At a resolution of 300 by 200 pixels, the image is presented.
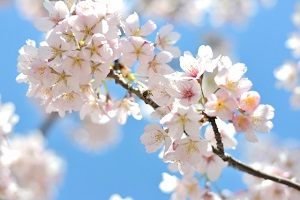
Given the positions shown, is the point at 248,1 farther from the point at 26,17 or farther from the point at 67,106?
the point at 67,106

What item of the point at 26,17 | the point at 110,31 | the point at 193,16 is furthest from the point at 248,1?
the point at 110,31

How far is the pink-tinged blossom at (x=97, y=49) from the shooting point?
170 cm

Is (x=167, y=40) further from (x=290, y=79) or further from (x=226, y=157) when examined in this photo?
(x=290, y=79)

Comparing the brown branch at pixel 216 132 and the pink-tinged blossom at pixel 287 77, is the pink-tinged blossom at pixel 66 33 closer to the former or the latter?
the brown branch at pixel 216 132

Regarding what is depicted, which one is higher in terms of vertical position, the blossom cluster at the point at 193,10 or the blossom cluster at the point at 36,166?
A: the blossom cluster at the point at 193,10

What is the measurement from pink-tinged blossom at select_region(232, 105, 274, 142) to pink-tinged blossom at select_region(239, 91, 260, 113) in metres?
0.03

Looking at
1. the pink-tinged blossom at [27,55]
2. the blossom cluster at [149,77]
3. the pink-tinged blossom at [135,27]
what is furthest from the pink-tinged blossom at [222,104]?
the pink-tinged blossom at [27,55]

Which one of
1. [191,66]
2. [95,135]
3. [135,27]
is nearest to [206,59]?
[191,66]

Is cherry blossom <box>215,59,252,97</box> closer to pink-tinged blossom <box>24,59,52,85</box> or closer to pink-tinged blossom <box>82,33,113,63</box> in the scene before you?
pink-tinged blossom <box>82,33,113,63</box>

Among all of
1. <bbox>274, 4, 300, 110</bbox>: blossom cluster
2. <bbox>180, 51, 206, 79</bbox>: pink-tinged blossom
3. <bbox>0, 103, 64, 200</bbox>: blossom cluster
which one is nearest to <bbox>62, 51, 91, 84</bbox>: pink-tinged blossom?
<bbox>180, 51, 206, 79</bbox>: pink-tinged blossom

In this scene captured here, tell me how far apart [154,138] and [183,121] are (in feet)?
0.61

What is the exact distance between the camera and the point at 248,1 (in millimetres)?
10297

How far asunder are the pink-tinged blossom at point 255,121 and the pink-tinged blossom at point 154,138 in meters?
0.27

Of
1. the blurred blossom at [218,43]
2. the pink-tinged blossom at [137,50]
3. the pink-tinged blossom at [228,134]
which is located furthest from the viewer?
the blurred blossom at [218,43]
